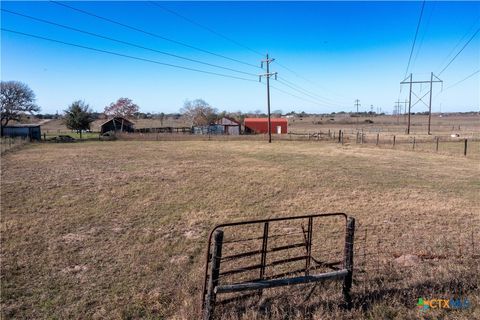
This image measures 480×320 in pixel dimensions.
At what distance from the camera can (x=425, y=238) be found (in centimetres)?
739

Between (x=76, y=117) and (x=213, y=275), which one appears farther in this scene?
(x=76, y=117)

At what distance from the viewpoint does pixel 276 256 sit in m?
6.49

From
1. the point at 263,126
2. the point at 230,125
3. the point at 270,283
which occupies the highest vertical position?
the point at 230,125

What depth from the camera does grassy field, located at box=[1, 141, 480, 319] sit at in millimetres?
4270

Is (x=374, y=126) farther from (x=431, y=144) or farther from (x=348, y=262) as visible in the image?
(x=348, y=262)

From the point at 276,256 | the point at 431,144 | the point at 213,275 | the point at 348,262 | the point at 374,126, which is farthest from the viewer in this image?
the point at 374,126

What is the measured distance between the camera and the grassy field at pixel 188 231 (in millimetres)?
4270

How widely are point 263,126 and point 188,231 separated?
5326 cm

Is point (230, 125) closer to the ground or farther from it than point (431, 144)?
farther from it

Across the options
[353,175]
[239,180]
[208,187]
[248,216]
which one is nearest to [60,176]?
[208,187]

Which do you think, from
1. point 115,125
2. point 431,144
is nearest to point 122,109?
point 115,125

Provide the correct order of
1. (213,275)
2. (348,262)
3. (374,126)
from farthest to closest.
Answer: (374,126) → (348,262) → (213,275)

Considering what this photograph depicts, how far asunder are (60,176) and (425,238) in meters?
15.4

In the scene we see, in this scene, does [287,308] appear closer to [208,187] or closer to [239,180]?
[208,187]
